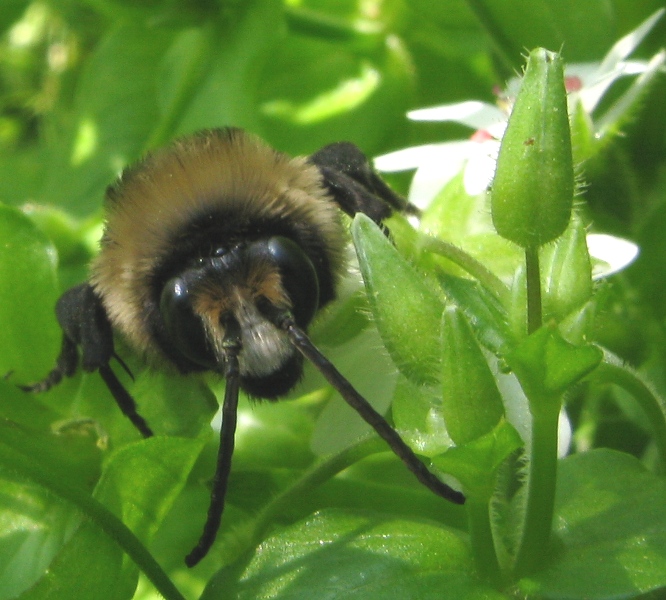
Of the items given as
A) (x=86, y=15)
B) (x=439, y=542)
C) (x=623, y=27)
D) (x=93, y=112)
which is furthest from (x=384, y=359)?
(x=86, y=15)

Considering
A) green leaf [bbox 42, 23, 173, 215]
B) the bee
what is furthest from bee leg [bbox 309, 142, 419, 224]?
green leaf [bbox 42, 23, 173, 215]

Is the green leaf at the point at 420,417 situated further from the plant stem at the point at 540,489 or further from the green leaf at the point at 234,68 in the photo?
the green leaf at the point at 234,68

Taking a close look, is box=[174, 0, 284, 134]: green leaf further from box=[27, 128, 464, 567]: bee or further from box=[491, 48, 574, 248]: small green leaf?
box=[491, 48, 574, 248]: small green leaf

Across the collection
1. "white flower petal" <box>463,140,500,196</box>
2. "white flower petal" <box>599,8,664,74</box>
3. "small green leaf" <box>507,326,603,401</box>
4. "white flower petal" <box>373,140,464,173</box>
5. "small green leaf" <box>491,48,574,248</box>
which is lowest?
"white flower petal" <box>373,140,464,173</box>

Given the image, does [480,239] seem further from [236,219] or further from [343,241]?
[236,219]

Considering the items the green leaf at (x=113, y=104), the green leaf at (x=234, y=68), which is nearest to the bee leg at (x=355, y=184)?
the green leaf at (x=234, y=68)

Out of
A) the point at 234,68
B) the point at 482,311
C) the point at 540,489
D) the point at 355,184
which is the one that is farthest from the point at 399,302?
the point at 234,68
